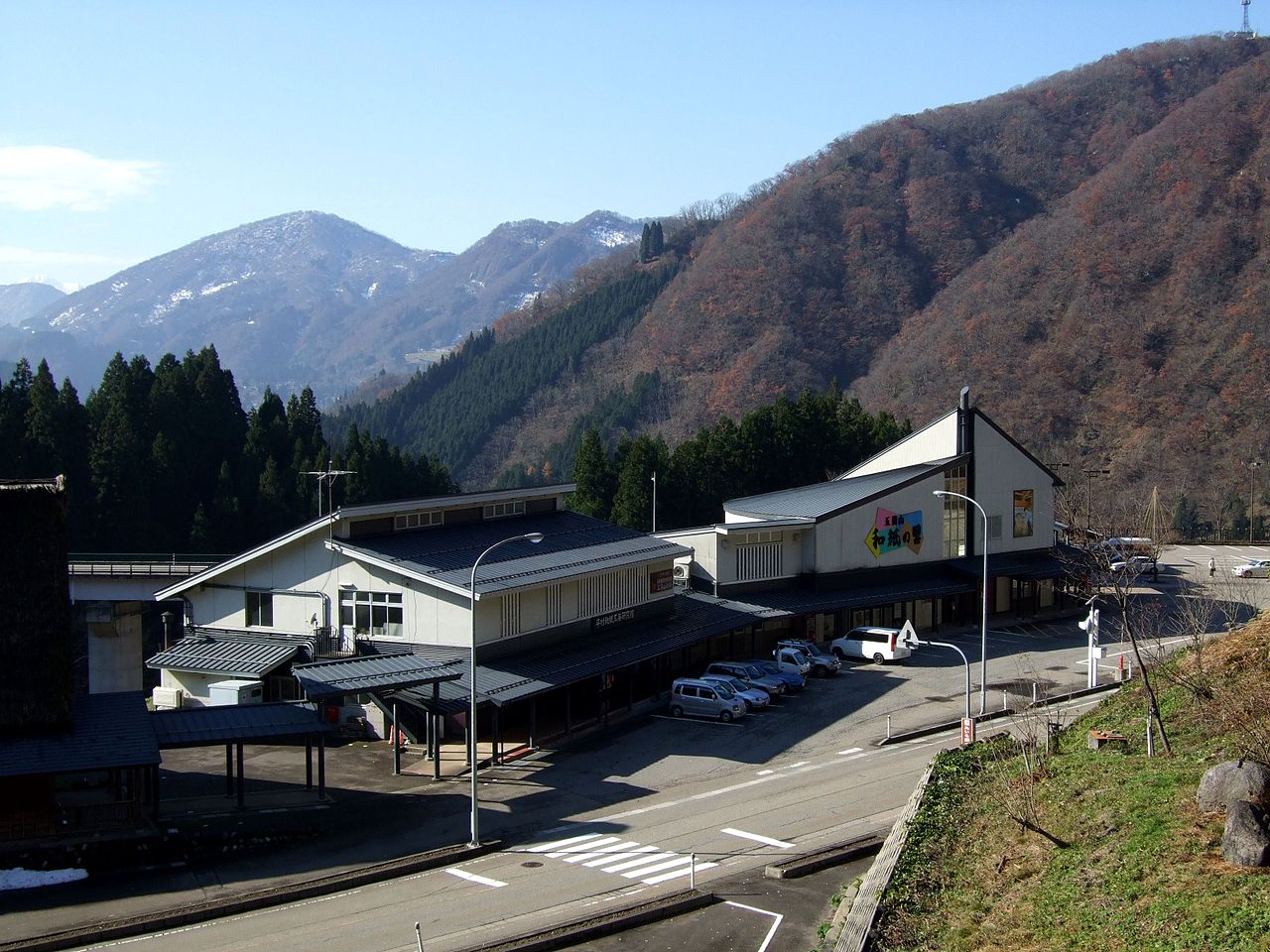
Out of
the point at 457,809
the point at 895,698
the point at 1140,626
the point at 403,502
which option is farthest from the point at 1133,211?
the point at 457,809

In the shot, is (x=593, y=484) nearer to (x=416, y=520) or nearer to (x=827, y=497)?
(x=827, y=497)

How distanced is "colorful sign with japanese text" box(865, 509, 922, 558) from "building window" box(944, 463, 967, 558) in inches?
88.1

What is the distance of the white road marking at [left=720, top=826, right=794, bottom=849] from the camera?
29344 mm

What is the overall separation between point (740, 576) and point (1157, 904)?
37312 mm

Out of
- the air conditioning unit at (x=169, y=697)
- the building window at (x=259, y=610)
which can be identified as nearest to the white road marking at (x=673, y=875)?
the building window at (x=259, y=610)

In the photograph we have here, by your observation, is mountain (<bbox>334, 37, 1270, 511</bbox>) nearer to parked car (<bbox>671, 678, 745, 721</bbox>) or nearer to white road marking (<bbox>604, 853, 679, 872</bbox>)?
parked car (<bbox>671, 678, 745, 721</bbox>)

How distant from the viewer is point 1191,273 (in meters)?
123

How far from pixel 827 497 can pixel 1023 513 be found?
12.4 m

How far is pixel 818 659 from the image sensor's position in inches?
1950

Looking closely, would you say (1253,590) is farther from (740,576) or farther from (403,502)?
(403,502)

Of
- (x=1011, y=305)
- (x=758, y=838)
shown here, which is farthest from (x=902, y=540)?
(x=1011, y=305)

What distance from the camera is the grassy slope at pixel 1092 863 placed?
17859 mm

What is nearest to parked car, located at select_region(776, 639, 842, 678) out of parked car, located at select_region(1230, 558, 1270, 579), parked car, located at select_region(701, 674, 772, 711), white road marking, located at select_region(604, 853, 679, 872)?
parked car, located at select_region(701, 674, 772, 711)

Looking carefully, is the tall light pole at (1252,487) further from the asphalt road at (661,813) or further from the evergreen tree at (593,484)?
the asphalt road at (661,813)
